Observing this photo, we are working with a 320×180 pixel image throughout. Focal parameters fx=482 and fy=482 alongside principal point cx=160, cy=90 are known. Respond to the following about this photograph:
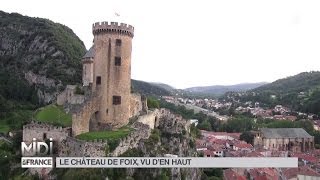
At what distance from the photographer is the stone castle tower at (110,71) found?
45.6m

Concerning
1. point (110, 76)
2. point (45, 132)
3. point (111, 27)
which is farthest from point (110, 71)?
point (45, 132)

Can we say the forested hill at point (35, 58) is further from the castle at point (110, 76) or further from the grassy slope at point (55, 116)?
the castle at point (110, 76)

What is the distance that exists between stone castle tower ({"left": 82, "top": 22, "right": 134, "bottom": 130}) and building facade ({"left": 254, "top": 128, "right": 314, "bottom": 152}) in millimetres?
89677

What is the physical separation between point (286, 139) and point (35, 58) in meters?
73.2

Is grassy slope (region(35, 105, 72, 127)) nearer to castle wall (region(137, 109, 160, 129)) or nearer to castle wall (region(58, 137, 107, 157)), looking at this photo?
castle wall (region(58, 137, 107, 157))

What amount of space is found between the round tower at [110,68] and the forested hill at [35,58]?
2458 inches

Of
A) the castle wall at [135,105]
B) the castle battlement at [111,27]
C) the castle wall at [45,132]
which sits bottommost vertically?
the castle wall at [45,132]

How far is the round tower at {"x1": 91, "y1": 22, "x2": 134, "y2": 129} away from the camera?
149 feet

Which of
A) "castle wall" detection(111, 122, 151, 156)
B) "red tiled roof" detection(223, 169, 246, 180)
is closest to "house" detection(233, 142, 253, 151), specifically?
"red tiled roof" detection(223, 169, 246, 180)

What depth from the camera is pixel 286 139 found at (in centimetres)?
13450

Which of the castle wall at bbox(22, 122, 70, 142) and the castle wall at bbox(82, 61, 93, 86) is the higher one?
the castle wall at bbox(82, 61, 93, 86)

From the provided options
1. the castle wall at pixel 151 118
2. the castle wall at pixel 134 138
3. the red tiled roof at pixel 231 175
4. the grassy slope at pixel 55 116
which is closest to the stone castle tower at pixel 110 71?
the castle wall at pixel 134 138

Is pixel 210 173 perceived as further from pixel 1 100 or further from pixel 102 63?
pixel 1 100

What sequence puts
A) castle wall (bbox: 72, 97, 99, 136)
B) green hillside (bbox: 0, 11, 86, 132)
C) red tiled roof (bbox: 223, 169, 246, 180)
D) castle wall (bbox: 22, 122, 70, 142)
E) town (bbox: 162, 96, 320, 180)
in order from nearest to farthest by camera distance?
castle wall (bbox: 22, 122, 70, 142), castle wall (bbox: 72, 97, 99, 136), red tiled roof (bbox: 223, 169, 246, 180), town (bbox: 162, 96, 320, 180), green hillside (bbox: 0, 11, 86, 132)
